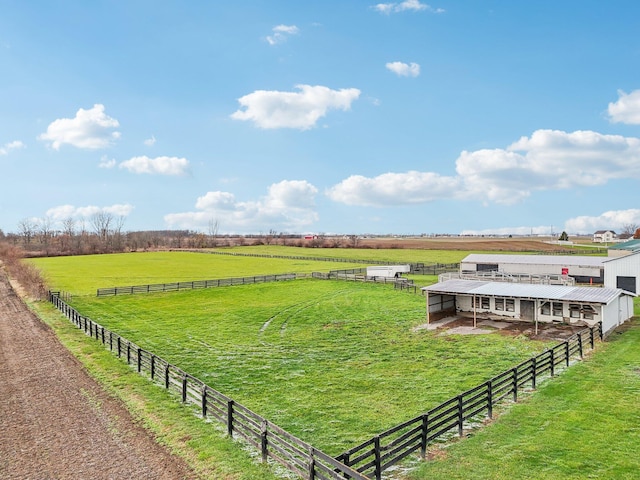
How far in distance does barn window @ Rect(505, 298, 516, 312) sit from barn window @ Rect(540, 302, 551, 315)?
6.10 ft

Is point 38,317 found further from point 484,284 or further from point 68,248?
point 68,248

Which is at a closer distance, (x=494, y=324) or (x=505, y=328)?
(x=505, y=328)

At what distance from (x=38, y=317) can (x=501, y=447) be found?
34.1m

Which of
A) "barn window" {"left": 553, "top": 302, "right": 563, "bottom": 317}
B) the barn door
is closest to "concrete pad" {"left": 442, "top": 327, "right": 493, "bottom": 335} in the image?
the barn door

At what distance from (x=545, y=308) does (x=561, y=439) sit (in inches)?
687

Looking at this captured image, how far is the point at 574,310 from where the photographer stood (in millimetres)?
27094

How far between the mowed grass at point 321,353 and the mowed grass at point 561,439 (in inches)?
107

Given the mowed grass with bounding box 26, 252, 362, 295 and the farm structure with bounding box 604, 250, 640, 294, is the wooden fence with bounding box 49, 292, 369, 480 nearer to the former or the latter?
the mowed grass with bounding box 26, 252, 362, 295

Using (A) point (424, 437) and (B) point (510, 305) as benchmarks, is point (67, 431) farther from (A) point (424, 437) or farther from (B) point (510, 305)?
(B) point (510, 305)

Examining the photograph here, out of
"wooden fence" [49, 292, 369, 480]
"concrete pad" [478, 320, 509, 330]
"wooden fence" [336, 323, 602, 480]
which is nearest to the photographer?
"wooden fence" [49, 292, 369, 480]

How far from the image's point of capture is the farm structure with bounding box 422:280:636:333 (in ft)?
84.6

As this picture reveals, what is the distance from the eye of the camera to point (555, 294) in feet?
88.9

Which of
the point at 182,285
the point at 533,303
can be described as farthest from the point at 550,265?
the point at 182,285

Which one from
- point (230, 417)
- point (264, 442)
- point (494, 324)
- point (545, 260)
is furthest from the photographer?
point (545, 260)
